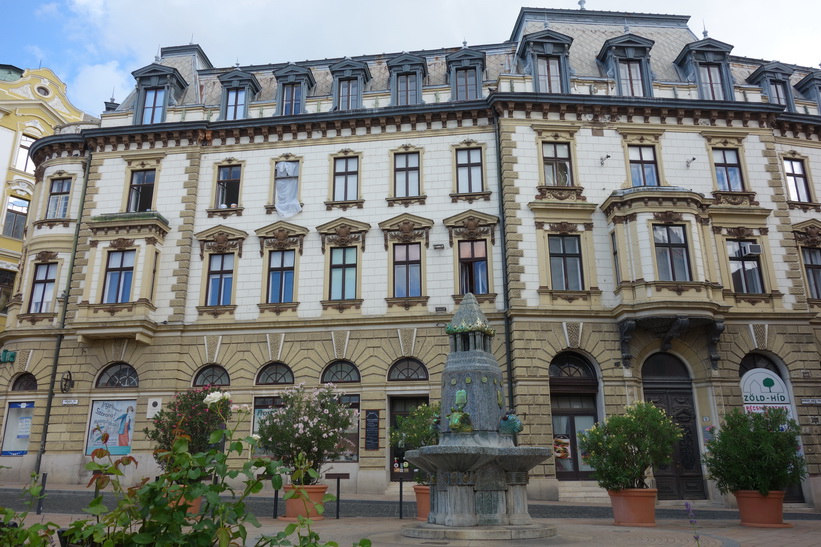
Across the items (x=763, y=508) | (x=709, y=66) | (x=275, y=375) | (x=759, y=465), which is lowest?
(x=763, y=508)

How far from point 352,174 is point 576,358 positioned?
38.1 feet

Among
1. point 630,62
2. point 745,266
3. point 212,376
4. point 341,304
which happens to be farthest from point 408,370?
point 630,62

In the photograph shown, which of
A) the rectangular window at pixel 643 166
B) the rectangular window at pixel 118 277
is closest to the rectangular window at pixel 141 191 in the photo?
the rectangular window at pixel 118 277

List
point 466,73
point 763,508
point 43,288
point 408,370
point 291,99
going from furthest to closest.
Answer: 1. point 291,99
2. point 466,73
3. point 43,288
4. point 408,370
5. point 763,508

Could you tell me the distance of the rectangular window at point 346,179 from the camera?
26247mm

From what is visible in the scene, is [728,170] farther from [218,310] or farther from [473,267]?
[218,310]

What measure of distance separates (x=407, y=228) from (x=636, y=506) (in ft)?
45.9

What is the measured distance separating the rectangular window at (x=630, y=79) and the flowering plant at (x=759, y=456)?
1593 centimetres

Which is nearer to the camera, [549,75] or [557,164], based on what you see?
[557,164]

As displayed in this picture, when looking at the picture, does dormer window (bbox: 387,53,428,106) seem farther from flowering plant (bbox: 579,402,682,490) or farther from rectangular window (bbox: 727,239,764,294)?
flowering plant (bbox: 579,402,682,490)

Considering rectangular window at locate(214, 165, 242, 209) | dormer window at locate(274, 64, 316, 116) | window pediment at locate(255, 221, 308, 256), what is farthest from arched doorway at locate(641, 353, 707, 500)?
dormer window at locate(274, 64, 316, 116)

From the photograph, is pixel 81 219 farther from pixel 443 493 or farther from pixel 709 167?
pixel 709 167

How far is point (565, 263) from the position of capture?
→ 24.1 meters

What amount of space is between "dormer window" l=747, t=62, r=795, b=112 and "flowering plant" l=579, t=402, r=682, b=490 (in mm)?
20398
